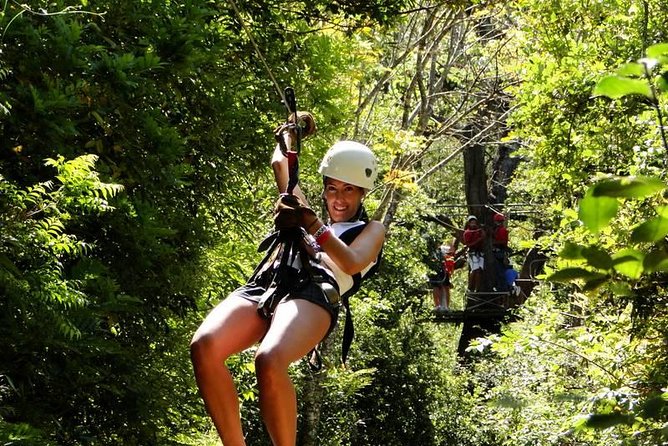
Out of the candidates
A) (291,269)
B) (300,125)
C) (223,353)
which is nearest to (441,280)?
(300,125)

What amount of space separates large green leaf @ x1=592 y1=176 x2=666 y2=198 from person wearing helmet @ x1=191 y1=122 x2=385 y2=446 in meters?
2.84

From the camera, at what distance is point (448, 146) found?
22.8 meters

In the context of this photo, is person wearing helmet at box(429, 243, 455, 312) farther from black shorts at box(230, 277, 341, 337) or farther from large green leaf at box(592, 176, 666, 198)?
large green leaf at box(592, 176, 666, 198)

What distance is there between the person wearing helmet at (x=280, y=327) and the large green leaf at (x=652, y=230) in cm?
279

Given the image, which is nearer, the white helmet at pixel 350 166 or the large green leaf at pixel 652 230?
the large green leaf at pixel 652 230

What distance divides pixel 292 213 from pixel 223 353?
61 centimetres

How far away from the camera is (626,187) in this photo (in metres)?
1.25

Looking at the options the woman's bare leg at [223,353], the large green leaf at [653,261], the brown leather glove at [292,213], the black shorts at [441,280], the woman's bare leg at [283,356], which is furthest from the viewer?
the black shorts at [441,280]

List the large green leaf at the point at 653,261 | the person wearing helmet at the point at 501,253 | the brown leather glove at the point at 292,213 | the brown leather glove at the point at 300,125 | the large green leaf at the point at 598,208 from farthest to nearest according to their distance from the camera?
the person wearing helmet at the point at 501,253
the brown leather glove at the point at 300,125
the brown leather glove at the point at 292,213
the large green leaf at the point at 653,261
the large green leaf at the point at 598,208

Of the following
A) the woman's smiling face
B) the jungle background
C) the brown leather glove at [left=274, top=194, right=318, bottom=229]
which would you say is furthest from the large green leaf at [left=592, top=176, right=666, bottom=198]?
the woman's smiling face

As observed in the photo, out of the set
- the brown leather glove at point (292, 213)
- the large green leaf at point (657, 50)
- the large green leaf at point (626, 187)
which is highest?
the brown leather glove at point (292, 213)

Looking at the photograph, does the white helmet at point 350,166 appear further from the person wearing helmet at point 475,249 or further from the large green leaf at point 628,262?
the person wearing helmet at point 475,249

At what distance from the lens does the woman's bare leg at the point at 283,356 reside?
400 centimetres

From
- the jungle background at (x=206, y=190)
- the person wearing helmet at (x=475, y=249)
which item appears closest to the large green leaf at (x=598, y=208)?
the jungle background at (x=206, y=190)
